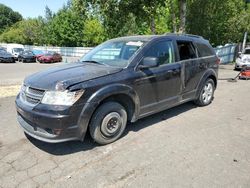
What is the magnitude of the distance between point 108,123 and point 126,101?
543 mm

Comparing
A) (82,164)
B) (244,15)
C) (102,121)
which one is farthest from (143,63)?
(244,15)

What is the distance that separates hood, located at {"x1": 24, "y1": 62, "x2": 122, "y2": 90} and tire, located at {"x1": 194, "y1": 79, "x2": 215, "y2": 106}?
2.89 m

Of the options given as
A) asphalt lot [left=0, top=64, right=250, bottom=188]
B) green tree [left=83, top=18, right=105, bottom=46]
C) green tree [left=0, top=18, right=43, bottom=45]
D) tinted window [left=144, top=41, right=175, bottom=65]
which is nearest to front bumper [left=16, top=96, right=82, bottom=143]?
asphalt lot [left=0, top=64, right=250, bottom=188]

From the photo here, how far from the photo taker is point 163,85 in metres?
5.11

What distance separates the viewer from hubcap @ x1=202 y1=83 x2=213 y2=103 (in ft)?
21.7

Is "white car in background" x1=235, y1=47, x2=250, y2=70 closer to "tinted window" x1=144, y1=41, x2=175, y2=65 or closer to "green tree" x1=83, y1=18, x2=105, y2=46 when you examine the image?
"tinted window" x1=144, y1=41, x2=175, y2=65

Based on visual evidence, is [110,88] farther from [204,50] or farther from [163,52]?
[204,50]

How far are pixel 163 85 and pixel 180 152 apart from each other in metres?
1.50

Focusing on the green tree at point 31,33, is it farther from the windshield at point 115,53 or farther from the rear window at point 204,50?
the windshield at point 115,53

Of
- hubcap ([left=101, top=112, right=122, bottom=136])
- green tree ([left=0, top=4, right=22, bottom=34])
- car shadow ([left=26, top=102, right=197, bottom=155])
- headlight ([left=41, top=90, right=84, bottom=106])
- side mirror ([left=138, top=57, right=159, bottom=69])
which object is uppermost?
green tree ([left=0, top=4, right=22, bottom=34])

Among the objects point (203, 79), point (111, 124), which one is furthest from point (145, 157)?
point (203, 79)

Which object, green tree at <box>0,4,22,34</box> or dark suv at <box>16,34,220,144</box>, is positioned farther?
green tree at <box>0,4,22,34</box>

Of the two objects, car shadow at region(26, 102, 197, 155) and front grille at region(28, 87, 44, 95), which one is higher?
front grille at region(28, 87, 44, 95)

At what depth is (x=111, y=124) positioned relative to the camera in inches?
174
